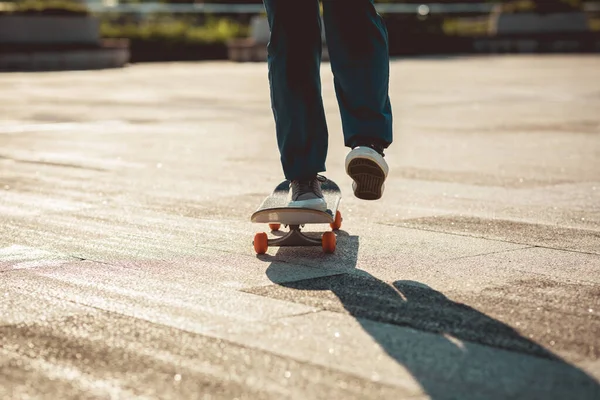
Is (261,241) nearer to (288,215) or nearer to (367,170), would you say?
(288,215)

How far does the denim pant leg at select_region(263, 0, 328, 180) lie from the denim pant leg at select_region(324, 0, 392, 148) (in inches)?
2.9

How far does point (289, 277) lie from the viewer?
3682mm

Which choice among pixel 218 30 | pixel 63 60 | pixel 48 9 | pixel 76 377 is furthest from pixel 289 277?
pixel 218 30

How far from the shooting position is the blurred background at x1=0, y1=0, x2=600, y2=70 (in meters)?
23.1

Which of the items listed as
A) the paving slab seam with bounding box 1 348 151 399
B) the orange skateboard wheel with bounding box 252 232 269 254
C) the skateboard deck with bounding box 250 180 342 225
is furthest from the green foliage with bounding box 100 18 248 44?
the paving slab seam with bounding box 1 348 151 399

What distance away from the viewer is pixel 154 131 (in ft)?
31.1

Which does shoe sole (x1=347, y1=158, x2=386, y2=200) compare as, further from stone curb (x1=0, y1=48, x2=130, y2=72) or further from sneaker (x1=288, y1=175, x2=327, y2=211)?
stone curb (x1=0, y1=48, x2=130, y2=72)

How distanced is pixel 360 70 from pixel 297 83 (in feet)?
0.80

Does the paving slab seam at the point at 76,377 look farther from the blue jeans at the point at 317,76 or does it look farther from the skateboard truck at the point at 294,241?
the blue jeans at the point at 317,76

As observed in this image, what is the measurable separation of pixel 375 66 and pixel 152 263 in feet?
3.75

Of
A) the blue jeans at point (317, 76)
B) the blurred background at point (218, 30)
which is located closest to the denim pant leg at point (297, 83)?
the blue jeans at point (317, 76)

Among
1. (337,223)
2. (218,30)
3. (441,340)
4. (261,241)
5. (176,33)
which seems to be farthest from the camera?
(218,30)

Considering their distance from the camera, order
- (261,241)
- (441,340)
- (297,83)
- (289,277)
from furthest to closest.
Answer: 1. (297,83)
2. (261,241)
3. (289,277)
4. (441,340)

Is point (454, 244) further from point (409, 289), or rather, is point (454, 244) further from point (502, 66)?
point (502, 66)
